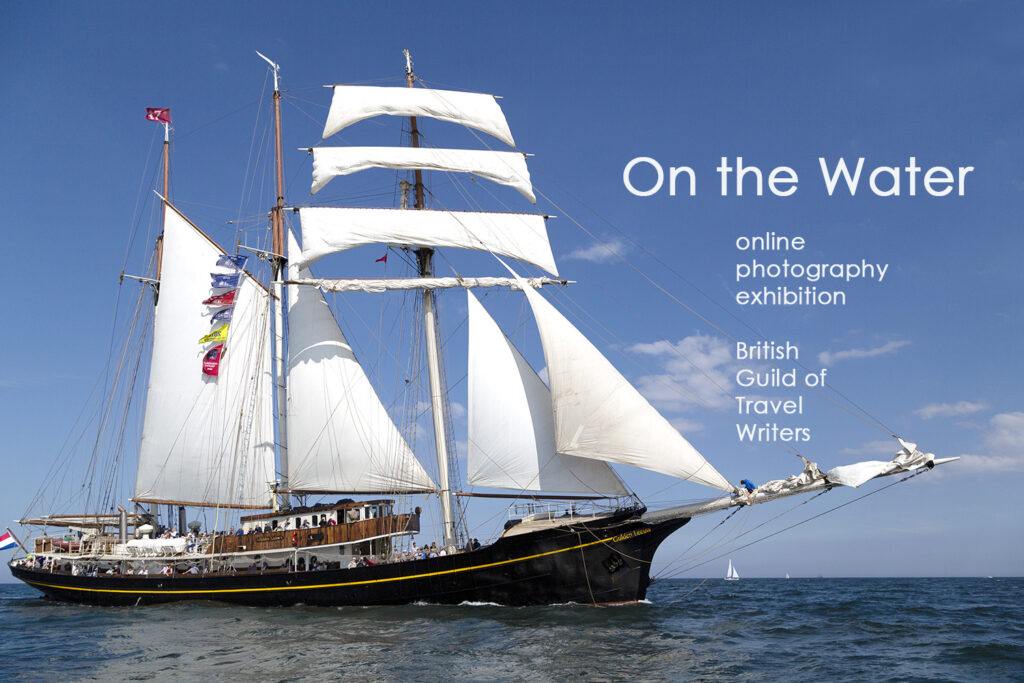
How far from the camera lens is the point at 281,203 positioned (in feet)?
155

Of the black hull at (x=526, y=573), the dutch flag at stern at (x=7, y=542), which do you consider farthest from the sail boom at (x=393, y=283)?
the dutch flag at stern at (x=7, y=542)

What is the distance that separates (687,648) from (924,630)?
1118 centimetres

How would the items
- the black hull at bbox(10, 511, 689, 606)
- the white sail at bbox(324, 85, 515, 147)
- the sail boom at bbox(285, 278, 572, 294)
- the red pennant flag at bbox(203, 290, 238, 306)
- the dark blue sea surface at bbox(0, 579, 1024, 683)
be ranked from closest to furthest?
the dark blue sea surface at bbox(0, 579, 1024, 683) → the black hull at bbox(10, 511, 689, 606) → the sail boom at bbox(285, 278, 572, 294) → the white sail at bbox(324, 85, 515, 147) → the red pennant flag at bbox(203, 290, 238, 306)

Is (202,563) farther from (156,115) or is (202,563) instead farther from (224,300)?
(156,115)

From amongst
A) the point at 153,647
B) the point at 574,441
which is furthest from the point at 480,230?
the point at 153,647

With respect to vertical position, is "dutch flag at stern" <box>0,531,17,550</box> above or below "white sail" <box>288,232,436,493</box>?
below

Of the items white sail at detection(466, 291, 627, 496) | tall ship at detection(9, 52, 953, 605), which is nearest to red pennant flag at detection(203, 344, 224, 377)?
tall ship at detection(9, 52, 953, 605)

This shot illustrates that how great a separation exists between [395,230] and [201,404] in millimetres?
15147

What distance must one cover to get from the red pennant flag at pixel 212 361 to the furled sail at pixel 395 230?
767cm

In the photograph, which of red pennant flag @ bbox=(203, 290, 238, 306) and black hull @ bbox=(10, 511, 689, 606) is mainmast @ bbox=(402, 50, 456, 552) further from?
red pennant flag @ bbox=(203, 290, 238, 306)

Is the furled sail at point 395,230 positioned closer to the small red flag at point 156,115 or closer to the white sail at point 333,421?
the white sail at point 333,421

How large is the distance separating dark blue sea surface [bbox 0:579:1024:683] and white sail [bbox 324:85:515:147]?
88.5 feet

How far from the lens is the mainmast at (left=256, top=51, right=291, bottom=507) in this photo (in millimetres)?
42812

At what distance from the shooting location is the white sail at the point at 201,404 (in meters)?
44.4
